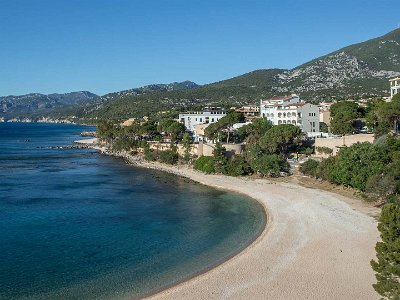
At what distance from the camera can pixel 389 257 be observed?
53.9 feet

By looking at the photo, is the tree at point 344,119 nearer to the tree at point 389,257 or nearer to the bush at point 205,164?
the bush at point 205,164

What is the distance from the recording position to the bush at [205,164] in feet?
182

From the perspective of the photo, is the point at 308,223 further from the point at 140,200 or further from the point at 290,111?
the point at 290,111

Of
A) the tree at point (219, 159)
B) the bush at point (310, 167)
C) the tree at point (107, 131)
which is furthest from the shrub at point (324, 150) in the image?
the tree at point (107, 131)

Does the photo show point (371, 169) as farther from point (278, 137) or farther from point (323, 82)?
point (323, 82)

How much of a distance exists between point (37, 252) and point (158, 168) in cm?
3643

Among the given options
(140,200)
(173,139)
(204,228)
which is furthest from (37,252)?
(173,139)

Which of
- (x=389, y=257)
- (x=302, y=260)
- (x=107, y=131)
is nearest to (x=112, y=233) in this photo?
(x=302, y=260)

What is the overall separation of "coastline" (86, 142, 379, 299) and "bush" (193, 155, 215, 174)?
56.4 feet

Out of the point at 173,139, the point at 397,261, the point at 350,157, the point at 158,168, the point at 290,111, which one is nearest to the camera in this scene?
the point at 397,261

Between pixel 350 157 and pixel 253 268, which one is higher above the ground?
pixel 350 157

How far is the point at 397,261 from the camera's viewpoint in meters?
→ 16.2

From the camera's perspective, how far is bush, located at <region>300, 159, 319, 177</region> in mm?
47184

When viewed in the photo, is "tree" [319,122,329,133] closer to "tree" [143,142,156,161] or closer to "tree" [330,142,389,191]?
"tree" [330,142,389,191]
